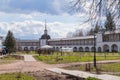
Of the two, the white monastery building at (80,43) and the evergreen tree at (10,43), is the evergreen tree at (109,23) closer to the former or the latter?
the white monastery building at (80,43)

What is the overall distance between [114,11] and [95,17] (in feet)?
2.42

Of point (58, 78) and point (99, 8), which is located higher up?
point (99, 8)

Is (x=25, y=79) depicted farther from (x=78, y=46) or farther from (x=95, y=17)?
(x=78, y=46)

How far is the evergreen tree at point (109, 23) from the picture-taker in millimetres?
11555

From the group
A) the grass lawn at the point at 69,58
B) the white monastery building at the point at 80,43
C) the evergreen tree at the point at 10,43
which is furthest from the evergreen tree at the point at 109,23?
the evergreen tree at the point at 10,43

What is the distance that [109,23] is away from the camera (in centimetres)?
1176

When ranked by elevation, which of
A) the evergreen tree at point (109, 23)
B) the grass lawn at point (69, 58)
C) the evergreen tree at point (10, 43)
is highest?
the evergreen tree at point (10, 43)

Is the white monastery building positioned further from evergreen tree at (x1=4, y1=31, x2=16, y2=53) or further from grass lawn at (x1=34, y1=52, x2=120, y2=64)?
evergreen tree at (x1=4, y1=31, x2=16, y2=53)

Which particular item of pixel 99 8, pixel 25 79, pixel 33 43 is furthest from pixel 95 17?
pixel 33 43

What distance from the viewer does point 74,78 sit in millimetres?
19875

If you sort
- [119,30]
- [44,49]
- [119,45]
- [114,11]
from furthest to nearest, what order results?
[119,45], [44,49], [119,30], [114,11]

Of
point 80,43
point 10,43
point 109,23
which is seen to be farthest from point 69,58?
point 80,43

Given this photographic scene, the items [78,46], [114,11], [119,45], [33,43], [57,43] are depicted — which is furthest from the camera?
[33,43]

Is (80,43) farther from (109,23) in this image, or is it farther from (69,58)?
(109,23)
